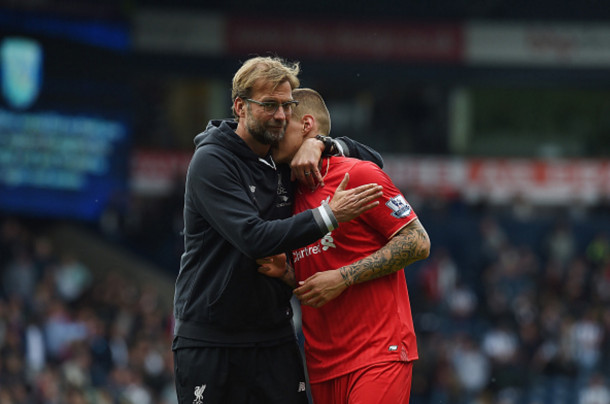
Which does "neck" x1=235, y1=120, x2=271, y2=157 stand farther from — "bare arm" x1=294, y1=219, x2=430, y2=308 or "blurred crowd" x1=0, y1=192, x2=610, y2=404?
"blurred crowd" x1=0, y1=192, x2=610, y2=404

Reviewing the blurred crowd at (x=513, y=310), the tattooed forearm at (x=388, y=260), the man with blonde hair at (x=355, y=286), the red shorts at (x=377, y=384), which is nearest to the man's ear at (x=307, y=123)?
the man with blonde hair at (x=355, y=286)

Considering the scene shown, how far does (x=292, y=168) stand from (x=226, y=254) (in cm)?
53

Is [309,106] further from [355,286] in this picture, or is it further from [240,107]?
[355,286]

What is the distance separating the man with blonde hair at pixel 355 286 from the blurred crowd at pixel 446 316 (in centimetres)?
735

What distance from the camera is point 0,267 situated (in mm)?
14625

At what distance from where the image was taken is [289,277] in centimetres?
436

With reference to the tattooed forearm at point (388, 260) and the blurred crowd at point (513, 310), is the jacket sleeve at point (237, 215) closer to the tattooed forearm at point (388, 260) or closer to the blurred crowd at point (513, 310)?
the tattooed forearm at point (388, 260)

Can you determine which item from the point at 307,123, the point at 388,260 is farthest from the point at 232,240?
the point at 307,123

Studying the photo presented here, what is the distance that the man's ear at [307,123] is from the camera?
14.9 feet

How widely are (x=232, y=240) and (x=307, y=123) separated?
852mm

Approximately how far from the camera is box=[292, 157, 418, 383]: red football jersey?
14.0 ft

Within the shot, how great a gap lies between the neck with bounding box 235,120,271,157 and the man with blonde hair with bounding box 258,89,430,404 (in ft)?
0.41

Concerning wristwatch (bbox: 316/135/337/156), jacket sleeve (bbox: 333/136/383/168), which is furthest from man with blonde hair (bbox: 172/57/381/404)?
jacket sleeve (bbox: 333/136/383/168)

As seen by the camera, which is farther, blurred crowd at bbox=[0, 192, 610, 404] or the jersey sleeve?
blurred crowd at bbox=[0, 192, 610, 404]
